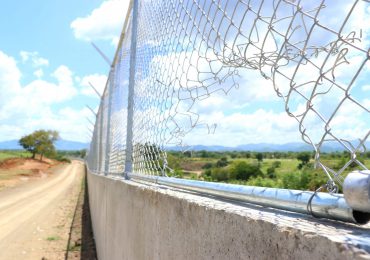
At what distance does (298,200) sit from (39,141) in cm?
9999

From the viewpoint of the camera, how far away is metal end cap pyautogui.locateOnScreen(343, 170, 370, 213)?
1.03 meters

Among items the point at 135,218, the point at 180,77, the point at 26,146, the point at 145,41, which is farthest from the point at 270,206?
the point at 26,146

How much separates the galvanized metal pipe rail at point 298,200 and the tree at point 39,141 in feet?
316

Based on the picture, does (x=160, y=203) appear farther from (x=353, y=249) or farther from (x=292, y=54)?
(x=353, y=249)

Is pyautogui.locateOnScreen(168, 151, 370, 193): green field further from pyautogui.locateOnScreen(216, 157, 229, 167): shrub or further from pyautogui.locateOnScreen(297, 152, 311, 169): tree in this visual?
pyautogui.locateOnScreen(297, 152, 311, 169): tree

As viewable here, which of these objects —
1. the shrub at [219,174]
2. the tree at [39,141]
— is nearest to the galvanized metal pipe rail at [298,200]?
the shrub at [219,174]

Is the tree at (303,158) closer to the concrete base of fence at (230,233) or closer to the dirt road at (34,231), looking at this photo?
the concrete base of fence at (230,233)

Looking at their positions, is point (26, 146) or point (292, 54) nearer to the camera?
point (292, 54)

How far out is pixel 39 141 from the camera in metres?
97.4

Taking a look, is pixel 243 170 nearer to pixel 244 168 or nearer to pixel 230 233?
pixel 244 168

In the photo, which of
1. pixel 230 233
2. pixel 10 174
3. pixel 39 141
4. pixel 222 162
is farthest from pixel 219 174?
pixel 39 141

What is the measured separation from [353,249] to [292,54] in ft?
1.98

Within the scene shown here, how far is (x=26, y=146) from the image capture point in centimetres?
9662

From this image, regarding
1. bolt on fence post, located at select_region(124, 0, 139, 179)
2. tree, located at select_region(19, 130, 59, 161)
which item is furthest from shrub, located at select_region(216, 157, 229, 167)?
tree, located at select_region(19, 130, 59, 161)
